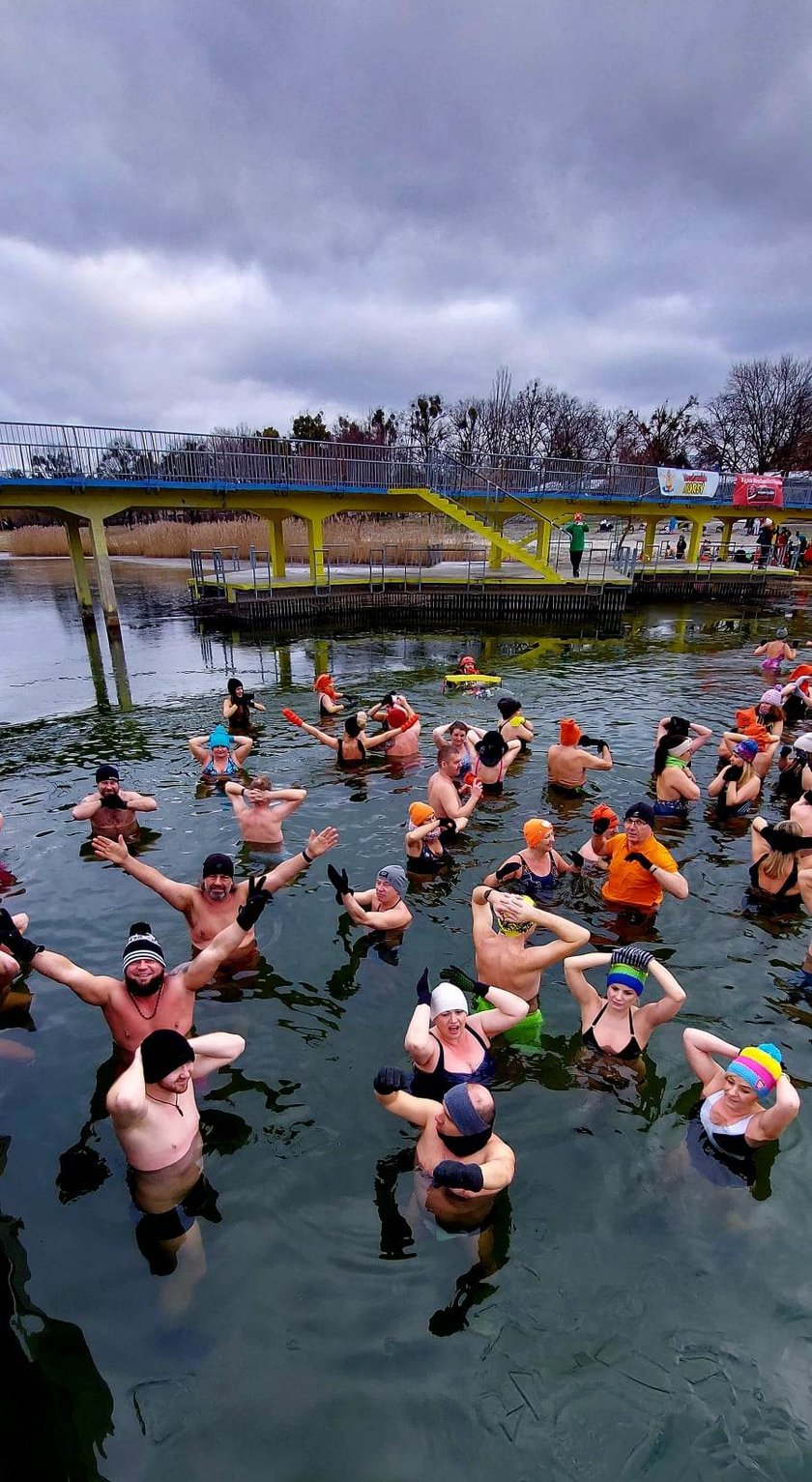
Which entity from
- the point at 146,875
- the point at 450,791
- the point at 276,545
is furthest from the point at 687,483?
the point at 146,875

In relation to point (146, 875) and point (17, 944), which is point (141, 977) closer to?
point (17, 944)

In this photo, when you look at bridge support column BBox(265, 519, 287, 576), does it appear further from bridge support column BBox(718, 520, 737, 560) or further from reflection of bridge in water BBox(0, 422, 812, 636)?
bridge support column BBox(718, 520, 737, 560)

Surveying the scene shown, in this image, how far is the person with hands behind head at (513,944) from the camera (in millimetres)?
5250

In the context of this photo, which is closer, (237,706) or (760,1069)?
(760,1069)

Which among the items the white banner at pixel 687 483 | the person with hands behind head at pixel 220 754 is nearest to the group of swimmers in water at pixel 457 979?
the person with hands behind head at pixel 220 754

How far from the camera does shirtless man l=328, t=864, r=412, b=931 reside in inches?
256

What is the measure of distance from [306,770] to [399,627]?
16.0m

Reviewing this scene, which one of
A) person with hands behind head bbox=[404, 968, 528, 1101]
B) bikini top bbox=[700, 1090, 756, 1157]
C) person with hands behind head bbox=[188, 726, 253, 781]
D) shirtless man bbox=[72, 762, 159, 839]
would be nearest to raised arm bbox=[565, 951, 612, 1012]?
person with hands behind head bbox=[404, 968, 528, 1101]

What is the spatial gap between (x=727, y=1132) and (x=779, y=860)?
12.2 ft

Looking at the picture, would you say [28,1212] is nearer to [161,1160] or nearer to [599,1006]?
[161,1160]

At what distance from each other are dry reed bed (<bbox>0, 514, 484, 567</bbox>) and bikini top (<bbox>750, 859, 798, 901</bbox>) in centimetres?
3073

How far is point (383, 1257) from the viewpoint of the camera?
4.22m

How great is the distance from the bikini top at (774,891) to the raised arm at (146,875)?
6.01 metres

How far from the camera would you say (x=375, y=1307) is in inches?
157
